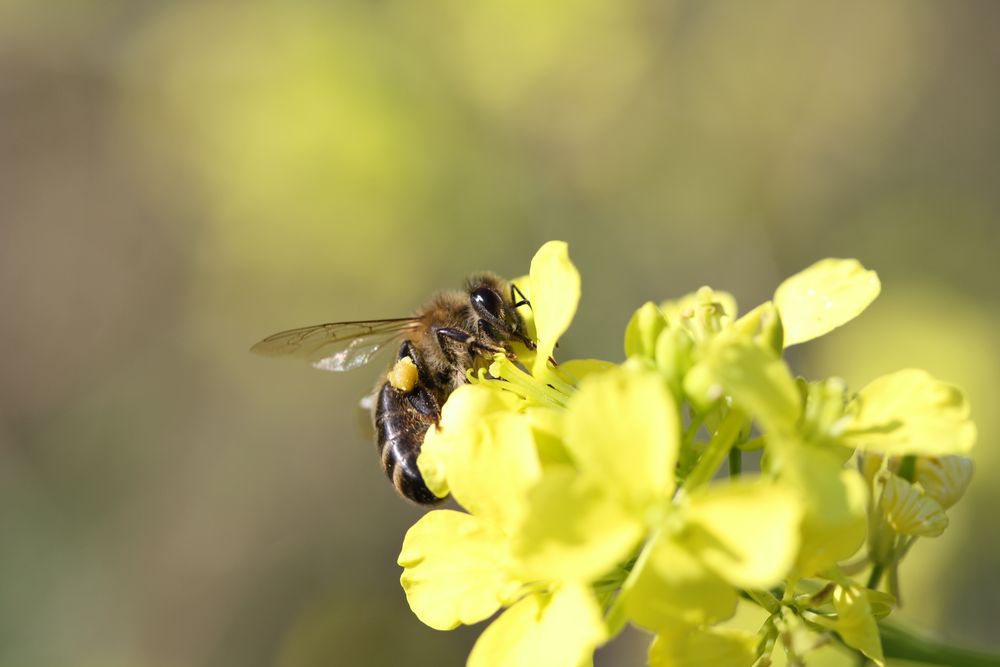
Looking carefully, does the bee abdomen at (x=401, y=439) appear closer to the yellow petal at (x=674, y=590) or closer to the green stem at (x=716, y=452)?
the green stem at (x=716, y=452)

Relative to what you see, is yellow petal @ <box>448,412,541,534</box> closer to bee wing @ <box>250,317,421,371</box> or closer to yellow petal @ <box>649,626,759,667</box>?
yellow petal @ <box>649,626,759,667</box>

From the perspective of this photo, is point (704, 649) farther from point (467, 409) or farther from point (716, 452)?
point (467, 409)

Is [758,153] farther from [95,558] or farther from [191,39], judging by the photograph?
[95,558]

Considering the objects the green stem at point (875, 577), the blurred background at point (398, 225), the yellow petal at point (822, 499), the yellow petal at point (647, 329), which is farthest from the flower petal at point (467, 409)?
the blurred background at point (398, 225)

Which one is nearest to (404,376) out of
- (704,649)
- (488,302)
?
(488,302)

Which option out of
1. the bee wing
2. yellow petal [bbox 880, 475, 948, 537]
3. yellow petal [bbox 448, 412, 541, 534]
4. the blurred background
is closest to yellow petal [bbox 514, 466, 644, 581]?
yellow petal [bbox 448, 412, 541, 534]
